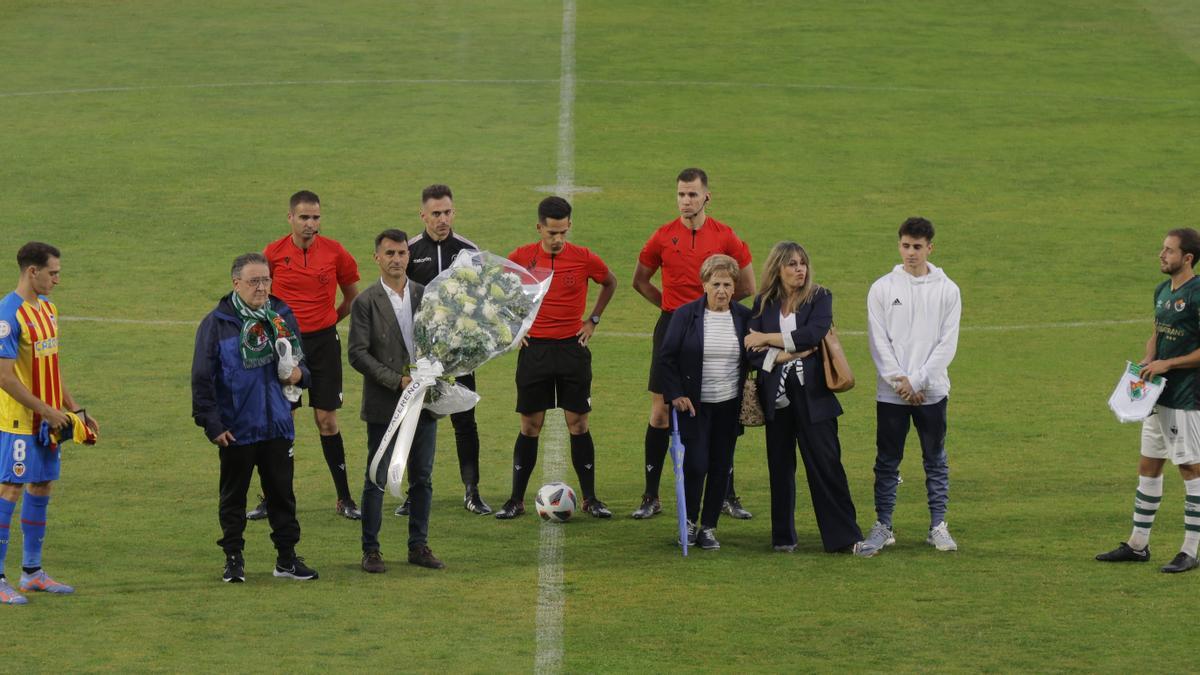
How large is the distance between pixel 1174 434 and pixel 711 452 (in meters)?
3.08

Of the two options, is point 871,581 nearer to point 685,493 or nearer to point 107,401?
point 685,493

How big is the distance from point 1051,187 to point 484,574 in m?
16.6

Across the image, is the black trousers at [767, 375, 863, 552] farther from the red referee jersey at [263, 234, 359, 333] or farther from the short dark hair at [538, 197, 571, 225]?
the red referee jersey at [263, 234, 359, 333]

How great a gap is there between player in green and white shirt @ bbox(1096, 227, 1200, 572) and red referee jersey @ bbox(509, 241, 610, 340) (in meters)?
4.03

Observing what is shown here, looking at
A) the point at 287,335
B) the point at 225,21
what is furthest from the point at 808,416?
the point at 225,21

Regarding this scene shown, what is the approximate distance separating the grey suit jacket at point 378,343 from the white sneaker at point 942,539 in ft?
12.4

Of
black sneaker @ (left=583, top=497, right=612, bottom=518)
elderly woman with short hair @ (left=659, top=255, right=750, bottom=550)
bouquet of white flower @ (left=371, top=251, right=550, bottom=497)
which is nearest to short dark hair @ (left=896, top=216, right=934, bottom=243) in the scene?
elderly woman with short hair @ (left=659, top=255, right=750, bottom=550)

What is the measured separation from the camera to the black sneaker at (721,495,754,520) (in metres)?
13.0

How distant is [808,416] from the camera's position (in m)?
12.0

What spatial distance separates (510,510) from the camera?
12.9m

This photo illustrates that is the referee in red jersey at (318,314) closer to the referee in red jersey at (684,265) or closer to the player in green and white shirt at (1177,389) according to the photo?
the referee in red jersey at (684,265)

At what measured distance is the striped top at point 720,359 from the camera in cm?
1197

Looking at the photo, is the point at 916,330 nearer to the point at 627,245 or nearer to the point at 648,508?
the point at 648,508

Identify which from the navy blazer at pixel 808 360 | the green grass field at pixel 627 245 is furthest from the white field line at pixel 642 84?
the navy blazer at pixel 808 360
